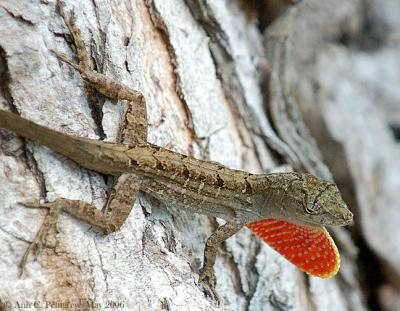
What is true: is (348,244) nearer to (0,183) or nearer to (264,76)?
(264,76)

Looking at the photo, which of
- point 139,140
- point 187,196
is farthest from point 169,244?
point 139,140

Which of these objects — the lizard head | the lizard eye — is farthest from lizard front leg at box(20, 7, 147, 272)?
the lizard eye

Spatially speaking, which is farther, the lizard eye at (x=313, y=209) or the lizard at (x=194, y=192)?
the lizard eye at (x=313, y=209)

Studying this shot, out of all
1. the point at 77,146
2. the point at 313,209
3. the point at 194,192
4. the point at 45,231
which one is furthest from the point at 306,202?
the point at 45,231

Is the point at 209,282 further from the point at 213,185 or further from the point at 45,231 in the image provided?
the point at 45,231

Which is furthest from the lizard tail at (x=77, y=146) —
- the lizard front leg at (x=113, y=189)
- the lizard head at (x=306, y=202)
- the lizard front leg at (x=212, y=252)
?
the lizard head at (x=306, y=202)

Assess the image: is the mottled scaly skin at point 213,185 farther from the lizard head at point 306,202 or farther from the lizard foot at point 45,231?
the lizard foot at point 45,231
